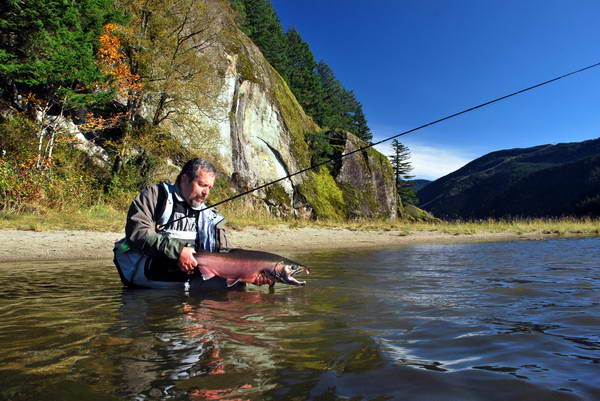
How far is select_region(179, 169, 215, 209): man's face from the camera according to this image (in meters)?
5.00

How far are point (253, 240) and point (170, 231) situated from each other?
9636 mm

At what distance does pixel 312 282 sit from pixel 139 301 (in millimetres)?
2738

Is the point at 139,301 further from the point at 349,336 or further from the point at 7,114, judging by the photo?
the point at 7,114

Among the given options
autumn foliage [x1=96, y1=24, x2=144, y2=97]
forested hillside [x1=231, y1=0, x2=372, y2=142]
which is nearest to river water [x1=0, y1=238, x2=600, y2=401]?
autumn foliage [x1=96, y1=24, x2=144, y2=97]

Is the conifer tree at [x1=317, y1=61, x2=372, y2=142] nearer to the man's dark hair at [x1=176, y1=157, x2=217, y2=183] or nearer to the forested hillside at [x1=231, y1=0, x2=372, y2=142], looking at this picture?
the forested hillside at [x1=231, y1=0, x2=372, y2=142]

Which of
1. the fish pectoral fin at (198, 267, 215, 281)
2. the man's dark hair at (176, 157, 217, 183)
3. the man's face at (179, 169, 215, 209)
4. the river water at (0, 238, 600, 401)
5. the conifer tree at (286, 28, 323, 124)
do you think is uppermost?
the conifer tree at (286, 28, 323, 124)

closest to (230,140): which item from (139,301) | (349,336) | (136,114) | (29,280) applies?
(136,114)

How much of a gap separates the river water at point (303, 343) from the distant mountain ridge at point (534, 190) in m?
103

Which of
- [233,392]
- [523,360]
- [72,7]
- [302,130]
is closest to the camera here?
[233,392]

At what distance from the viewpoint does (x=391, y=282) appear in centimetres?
639

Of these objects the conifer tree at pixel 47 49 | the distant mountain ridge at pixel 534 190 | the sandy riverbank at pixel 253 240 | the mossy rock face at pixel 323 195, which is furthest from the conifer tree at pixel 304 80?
the distant mountain ridge at pixel 534 190

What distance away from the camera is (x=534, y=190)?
5600 inches

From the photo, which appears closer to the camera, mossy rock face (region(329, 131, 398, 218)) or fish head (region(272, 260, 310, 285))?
fish head (region(272, 260, 310, 285))

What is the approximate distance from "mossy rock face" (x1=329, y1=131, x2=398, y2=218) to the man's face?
94.0 ft
